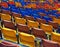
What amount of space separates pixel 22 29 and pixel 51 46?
1.61 m

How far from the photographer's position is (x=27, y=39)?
3.94 m

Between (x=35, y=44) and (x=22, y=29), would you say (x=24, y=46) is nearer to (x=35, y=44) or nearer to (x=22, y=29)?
(x=35, y=44)

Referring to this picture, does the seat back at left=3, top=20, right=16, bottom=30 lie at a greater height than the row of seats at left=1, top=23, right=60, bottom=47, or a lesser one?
greater

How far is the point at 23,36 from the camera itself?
4.00m

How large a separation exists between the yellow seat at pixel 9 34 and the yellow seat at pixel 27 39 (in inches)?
7.9

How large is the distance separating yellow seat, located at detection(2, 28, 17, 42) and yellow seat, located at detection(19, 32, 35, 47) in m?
0.20

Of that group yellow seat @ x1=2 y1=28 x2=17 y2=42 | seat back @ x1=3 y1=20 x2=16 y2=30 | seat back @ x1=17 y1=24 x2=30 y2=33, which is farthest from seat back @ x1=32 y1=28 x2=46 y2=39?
seat back @ x1=3 y1=20 x2=16 y2=30

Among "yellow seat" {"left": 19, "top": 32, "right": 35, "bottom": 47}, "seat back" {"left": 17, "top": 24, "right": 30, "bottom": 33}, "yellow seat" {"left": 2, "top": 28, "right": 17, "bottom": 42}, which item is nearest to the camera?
"yellow seat" {"left": 19, "top": 32, "right": 35, "bottom": 47}

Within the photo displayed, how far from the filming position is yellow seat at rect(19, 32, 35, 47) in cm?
386

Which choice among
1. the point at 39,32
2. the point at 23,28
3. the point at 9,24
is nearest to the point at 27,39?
the point at 39,32

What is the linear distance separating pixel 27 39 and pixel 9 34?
0.56 m

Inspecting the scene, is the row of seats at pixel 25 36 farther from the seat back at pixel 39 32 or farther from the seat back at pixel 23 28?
the seat back at pixel 23 28

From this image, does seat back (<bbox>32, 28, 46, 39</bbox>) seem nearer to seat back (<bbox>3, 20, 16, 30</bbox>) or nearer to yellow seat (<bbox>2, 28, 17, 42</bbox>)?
yellow seat (<bbox>2, 28, 17, 42</bbox>)

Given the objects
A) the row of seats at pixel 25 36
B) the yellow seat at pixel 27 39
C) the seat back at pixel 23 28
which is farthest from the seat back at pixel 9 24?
the yellow seat at pixel 27 39
